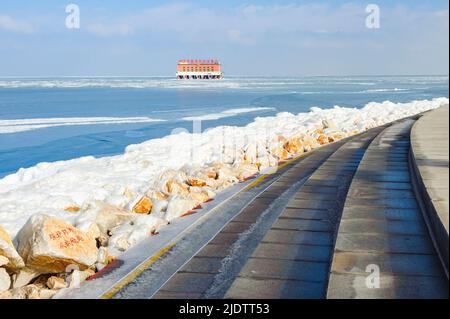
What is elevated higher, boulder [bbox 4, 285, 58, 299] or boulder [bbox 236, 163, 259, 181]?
boulder [bbox 236, 163, 259, 181]

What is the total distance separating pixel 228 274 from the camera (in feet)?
17.8

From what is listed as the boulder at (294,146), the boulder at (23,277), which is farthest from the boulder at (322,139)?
the boulder at (23,277)

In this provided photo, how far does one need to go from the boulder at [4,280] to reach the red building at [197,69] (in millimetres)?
156370

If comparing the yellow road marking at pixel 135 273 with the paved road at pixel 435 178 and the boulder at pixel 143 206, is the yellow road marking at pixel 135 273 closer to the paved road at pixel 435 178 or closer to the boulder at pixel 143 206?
the boulder at pixel 143 206

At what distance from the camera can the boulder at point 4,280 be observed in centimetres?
577

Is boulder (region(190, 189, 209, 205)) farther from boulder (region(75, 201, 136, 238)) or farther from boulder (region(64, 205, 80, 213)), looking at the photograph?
boulder (region(64, 205, 80, 213))

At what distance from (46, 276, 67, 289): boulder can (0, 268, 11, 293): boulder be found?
0.49m

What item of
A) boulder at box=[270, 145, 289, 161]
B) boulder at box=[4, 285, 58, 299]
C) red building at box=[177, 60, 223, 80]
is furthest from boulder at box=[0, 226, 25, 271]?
red building at box=[177, 60, 223, 80]

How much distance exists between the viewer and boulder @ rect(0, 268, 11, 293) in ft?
18.9

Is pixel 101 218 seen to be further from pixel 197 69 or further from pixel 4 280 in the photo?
pixel 197 69

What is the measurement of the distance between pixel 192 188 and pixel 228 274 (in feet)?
14.0

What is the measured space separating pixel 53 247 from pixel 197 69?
157 meters

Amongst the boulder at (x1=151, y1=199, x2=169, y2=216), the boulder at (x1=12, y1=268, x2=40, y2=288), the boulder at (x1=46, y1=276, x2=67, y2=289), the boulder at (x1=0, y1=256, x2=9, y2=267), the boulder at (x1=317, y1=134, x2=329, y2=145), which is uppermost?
the boulder at (x1=317, y1=134, x2=329, y2=145)
